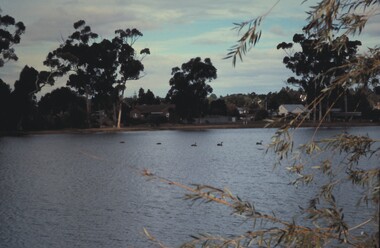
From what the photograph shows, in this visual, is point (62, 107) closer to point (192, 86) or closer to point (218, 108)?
point (192, 86)

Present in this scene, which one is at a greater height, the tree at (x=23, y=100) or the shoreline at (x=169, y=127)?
the tree at (x=23, y=100)

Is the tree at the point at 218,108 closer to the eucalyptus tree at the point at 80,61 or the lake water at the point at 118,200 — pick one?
the eucalyptus tree at the point at 80,61

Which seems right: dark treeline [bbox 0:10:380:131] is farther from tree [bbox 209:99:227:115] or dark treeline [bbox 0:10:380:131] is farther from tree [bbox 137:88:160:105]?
tree [bbox 137:88:160:105]

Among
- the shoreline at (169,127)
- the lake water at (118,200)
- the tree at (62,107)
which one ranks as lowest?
the lake water at (118,200)

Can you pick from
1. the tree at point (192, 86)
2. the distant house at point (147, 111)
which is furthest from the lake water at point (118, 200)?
the distant house at point (147, 111)

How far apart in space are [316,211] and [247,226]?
1098 centimetres

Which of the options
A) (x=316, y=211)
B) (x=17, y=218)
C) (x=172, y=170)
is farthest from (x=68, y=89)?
(x=316, y=211)

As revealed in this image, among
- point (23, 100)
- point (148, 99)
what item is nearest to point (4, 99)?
point (23, 100)

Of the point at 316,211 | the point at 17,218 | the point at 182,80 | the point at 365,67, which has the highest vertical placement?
the point at 182,80

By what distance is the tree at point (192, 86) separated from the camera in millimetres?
94938

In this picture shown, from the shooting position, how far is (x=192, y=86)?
95.2m

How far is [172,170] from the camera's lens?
33.7m

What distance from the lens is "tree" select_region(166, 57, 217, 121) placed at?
9494cm

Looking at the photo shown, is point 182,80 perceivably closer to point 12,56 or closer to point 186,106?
point 186,106
